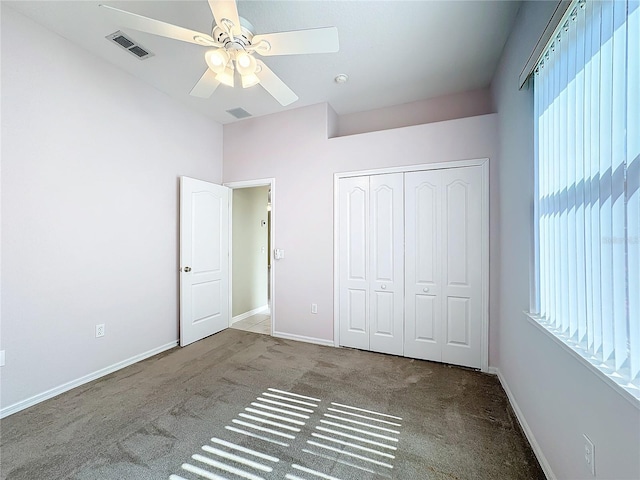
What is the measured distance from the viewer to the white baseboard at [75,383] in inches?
79.2

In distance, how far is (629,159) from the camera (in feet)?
2.98

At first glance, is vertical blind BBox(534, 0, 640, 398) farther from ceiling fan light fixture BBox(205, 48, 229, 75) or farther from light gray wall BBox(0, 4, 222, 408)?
light gray wall BBox(0, 4, 222, 408)

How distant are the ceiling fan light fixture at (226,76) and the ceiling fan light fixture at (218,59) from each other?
5 centimetres

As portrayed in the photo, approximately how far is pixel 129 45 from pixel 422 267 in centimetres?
348

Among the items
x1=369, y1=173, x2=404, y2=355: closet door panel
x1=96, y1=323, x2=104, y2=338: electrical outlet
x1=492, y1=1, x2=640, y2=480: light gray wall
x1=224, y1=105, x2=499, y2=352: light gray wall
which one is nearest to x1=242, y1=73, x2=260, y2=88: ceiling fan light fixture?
x1=224, y1=105, x2=499, y2=352: light gray wall

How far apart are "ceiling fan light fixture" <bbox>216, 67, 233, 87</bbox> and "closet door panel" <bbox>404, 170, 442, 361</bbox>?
1.97 metres

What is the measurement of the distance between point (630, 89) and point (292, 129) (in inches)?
124

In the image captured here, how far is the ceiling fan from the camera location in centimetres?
150

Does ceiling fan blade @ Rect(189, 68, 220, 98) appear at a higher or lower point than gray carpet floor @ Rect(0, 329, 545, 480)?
higher

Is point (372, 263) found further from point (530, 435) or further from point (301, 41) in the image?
point (301, 41)

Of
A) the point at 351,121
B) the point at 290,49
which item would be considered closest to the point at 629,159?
the point at 290,49

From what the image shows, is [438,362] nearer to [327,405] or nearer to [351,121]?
[327,405]

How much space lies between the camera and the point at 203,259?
142 inches

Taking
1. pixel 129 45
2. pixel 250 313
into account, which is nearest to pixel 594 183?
pixel 129 45
